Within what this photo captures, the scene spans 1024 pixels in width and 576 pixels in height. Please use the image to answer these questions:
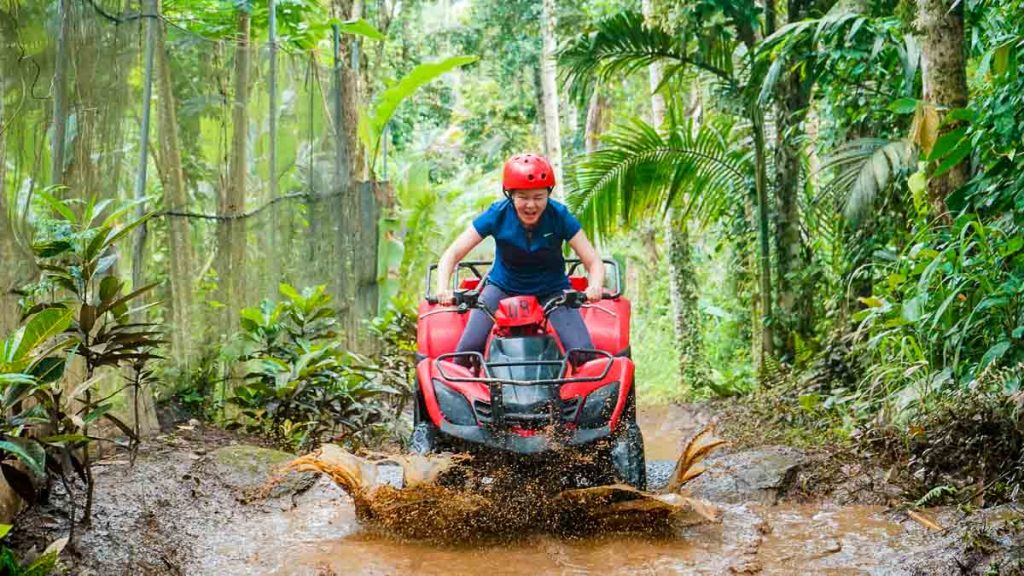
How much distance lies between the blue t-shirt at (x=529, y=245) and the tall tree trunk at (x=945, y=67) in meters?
2.40

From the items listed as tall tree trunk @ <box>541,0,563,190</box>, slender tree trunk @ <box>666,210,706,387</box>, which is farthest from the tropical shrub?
tall tree trunk @ <box>541,0,563,190</box>

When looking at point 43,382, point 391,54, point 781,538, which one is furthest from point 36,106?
point 391,54

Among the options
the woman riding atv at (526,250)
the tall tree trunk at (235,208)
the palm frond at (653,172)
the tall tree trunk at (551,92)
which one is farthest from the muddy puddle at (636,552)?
the tall tree trunk at (551,92)

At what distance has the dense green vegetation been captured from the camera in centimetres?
490

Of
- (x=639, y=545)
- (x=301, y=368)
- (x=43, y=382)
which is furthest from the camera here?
(x=301, y=368)

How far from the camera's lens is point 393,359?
392 inches

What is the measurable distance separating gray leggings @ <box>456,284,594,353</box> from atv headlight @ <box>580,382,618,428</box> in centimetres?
43

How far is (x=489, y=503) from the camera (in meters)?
4.99

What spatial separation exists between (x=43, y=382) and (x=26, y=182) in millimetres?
1430

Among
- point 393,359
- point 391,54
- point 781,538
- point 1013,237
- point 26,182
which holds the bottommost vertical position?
point 781,538

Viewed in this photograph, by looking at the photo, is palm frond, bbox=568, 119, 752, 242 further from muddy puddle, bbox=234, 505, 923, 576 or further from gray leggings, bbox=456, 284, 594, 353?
muddy puddle, bbox=234, 505, 923, 576

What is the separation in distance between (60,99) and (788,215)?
7.11 meters

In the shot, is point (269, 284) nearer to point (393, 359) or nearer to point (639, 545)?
point (393, 359)

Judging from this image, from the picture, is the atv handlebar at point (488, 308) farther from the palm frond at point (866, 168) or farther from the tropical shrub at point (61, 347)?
the palm frond at point (866, 168)
